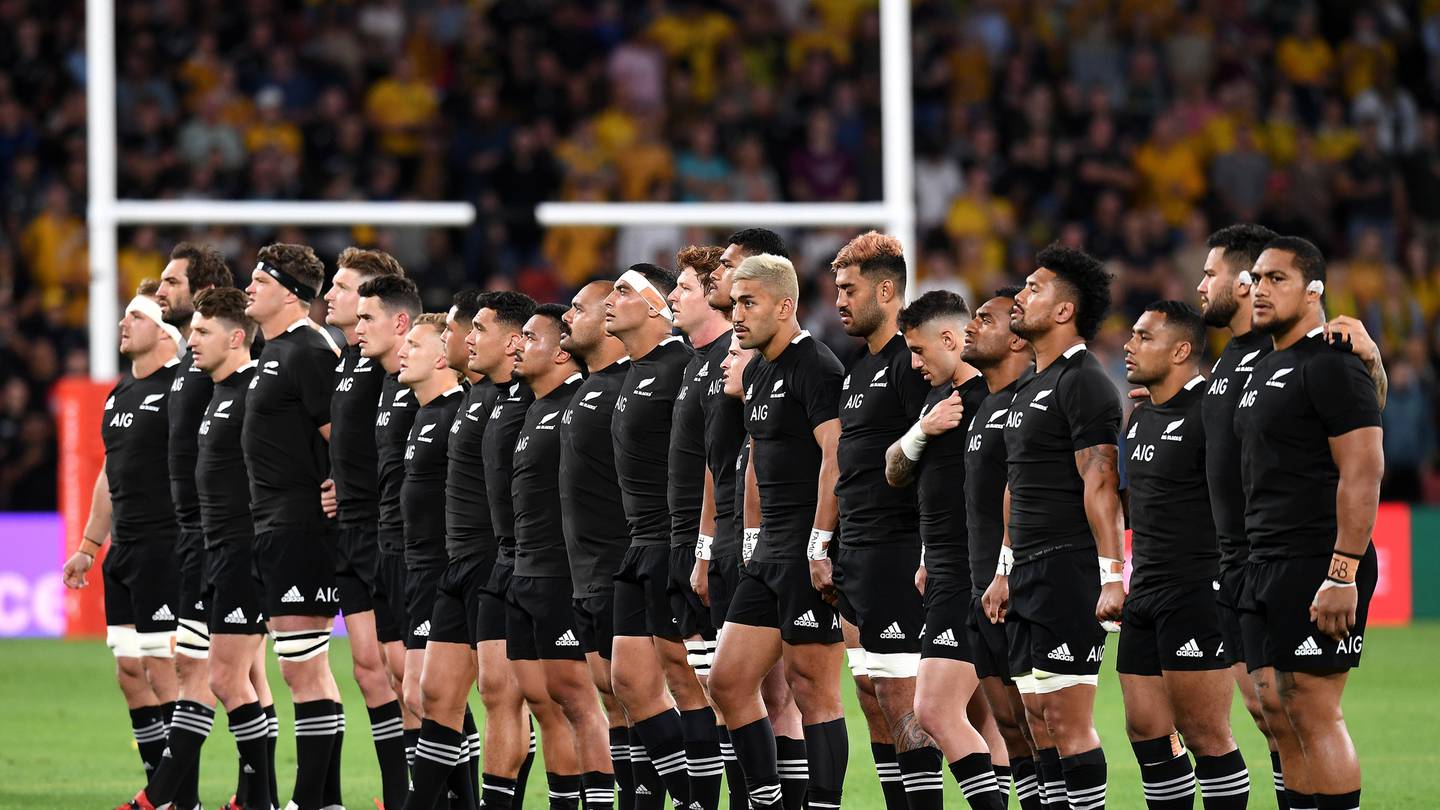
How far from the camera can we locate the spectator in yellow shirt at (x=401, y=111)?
20844 mm

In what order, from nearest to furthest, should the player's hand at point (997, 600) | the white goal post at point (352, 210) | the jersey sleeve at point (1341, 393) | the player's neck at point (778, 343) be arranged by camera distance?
1. the jersey sleeve at point (1341, 393)
2. the player's hand at point (997, 600)
3. the player's neck at point (778, 343)
4. the white goal post at point (352, 210)

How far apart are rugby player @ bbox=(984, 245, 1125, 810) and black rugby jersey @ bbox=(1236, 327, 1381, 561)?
0.55m

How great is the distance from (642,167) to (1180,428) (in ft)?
44.1

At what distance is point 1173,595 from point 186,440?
5.15 metres

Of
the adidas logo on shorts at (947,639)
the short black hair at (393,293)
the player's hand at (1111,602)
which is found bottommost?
the adidas logo on shorts at (947,639)

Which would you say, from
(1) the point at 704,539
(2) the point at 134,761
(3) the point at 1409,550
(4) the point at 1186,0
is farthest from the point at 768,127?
(1) the point at 704,539

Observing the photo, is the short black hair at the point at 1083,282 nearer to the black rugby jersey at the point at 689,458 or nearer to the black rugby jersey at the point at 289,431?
the black rugby jersey at the point at 689,458

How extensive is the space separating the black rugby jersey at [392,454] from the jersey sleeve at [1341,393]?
14.3ft

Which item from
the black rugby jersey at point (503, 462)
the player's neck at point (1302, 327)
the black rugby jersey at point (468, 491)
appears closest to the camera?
the player's neck at point (1302, 327)

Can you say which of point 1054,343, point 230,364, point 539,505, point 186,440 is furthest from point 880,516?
point 186,440

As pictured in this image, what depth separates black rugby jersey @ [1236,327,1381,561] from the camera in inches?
283

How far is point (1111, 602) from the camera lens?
24.8 feet

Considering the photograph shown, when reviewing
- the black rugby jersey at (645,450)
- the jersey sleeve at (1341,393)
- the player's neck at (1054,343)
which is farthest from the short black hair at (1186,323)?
the black rugby jersey at (645,450)

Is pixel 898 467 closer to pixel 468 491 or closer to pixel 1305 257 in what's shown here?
pixel 1305 257
